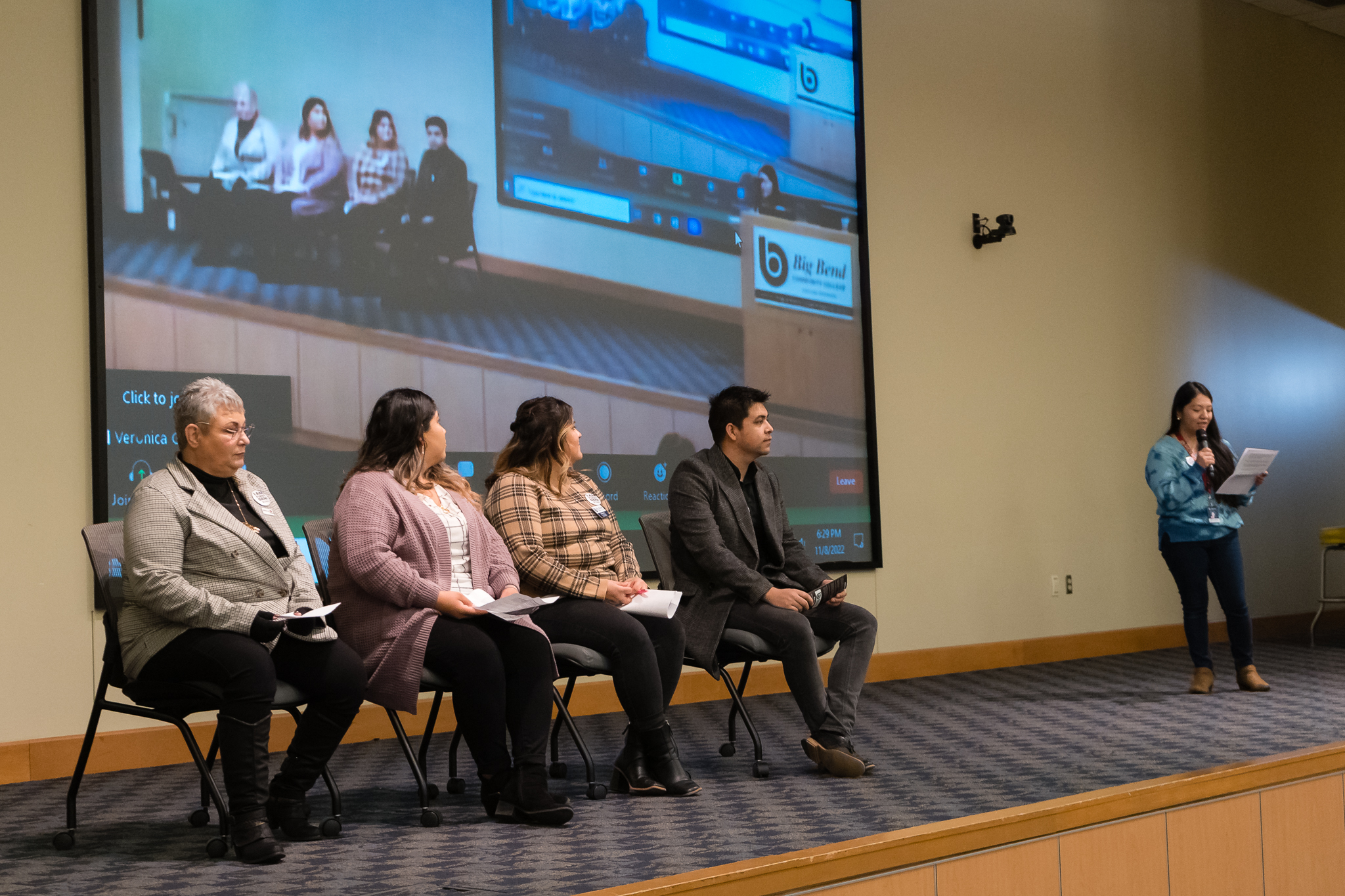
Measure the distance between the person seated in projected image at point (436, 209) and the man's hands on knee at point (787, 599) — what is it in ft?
6.11

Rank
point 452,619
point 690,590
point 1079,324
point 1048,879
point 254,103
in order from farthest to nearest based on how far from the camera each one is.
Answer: point 1079,324, point 254,103, point 690,590, point 452,619, point 1048,879

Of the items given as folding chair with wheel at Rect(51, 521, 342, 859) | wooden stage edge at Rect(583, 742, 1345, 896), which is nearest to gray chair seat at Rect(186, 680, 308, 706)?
folding chair with wheel at Rect(51, 521, 342, 859)

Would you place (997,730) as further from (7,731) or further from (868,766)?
(7,731)

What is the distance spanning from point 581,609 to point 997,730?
1.73 m

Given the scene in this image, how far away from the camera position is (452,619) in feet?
9.96

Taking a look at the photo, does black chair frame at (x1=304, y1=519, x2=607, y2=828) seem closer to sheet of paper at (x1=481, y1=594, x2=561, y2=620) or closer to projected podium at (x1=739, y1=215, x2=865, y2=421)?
sheet of paper at (x1=481, y1=594, x2=561, y2=620)

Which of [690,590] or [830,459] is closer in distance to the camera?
[690,590]

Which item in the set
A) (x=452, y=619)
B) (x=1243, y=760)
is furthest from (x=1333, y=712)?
(x=452, y=619)

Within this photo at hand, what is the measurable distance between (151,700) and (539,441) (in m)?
1.22

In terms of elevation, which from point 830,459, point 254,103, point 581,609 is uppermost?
point 254,103

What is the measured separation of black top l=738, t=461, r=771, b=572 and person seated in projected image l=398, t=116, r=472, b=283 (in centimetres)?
152

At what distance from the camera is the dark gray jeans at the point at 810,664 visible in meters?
3.52

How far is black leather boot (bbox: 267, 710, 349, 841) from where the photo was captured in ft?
9.38

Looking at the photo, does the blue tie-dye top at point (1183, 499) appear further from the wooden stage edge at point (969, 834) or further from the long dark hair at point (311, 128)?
the long dark hair at point (311, 128)
